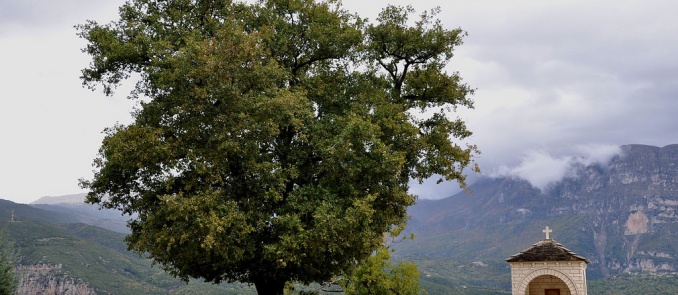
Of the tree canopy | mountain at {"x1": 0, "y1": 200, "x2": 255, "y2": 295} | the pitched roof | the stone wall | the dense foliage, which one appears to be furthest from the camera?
mountain at {"x1": 0, "y1": 200, "x2": 255, "y2": 295}

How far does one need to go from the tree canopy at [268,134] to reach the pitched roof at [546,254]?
22.9 ft

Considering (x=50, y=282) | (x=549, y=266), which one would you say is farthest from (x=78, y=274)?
(x=549, y=266)

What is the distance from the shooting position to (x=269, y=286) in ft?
80.1

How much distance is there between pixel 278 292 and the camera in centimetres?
2477

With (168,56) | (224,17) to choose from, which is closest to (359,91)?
(224,17)

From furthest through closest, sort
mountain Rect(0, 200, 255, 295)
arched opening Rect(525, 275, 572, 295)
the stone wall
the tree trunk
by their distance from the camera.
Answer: mountain Rect(0, 200, 255, 295), arched opening Rect(525, 275, 572, 295), the stone wall, the tree trunk

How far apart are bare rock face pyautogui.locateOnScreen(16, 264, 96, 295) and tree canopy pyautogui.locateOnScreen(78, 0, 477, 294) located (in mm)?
154162

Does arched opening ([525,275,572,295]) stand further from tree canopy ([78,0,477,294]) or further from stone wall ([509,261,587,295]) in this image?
tree canopy ([78,0,477,294])

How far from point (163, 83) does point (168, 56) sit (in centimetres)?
105

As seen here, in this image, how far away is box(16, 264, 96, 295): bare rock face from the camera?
161375 mm

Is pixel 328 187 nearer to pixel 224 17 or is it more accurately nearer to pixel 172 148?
pixel 172 148

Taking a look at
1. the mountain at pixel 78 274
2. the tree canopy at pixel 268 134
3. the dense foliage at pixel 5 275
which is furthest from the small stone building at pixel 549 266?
the mountain at pixel 78 274

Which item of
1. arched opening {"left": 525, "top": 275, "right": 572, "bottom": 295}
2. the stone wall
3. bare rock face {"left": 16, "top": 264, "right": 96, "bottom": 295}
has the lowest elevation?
bare rock face {"left": 16, "top": 264, "right": 96, "bottom": 295}

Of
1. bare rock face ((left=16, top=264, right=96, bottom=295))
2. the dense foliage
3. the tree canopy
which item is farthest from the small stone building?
bare rock face ((left=16, top=264, right=96, bottom=295))
